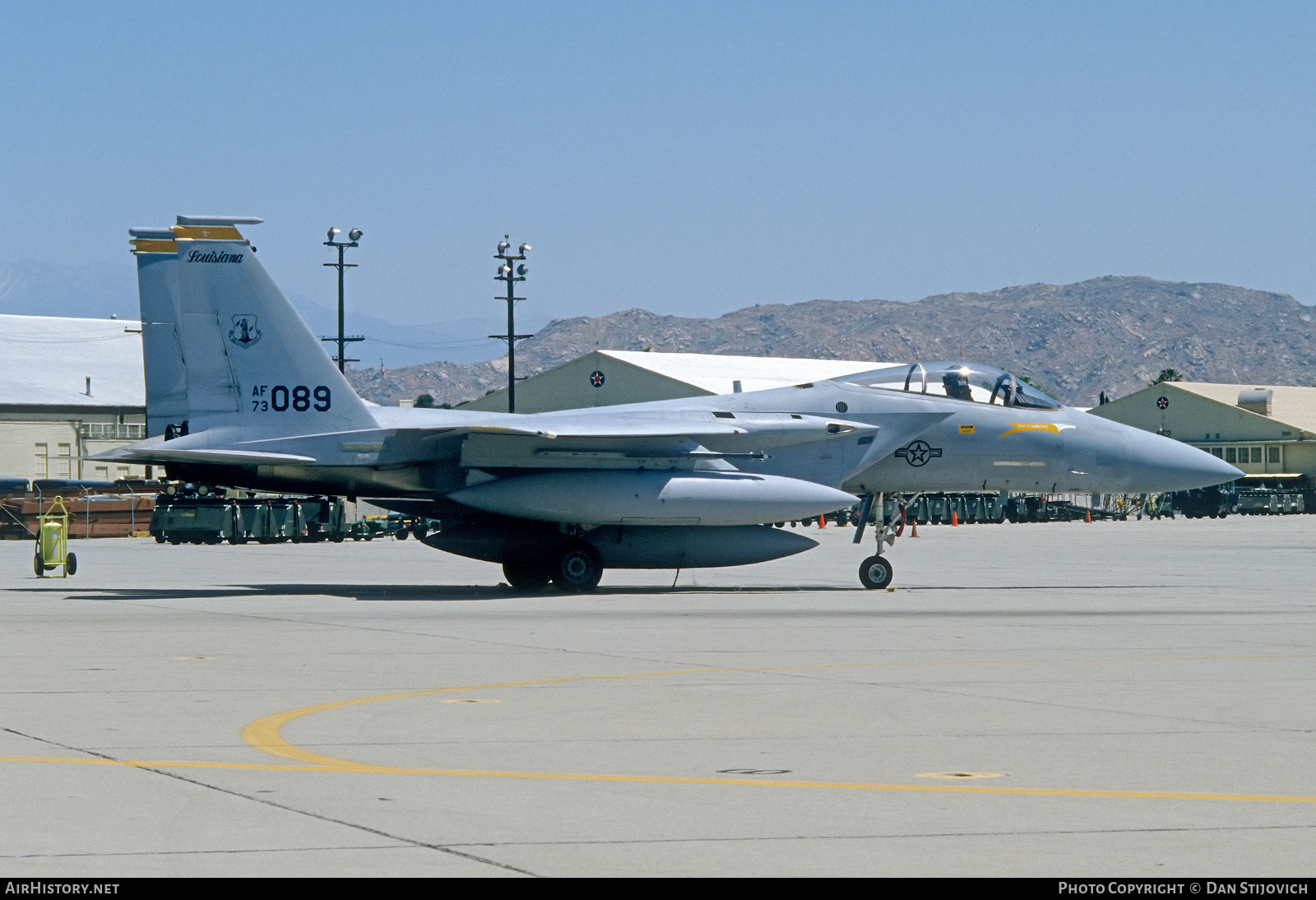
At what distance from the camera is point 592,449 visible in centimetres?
2198

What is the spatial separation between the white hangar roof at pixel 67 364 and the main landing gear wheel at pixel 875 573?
2368 inches

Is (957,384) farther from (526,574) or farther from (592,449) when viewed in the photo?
(526,574)

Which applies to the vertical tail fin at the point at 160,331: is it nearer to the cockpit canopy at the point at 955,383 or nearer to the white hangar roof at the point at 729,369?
the cockpit canopy at the point at 955,383

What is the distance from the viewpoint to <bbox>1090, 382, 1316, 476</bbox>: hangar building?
3364 inches

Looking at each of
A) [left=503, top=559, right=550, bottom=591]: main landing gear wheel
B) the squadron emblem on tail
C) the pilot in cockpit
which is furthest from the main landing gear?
the pilot in cockpit

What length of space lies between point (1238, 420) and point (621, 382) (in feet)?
120

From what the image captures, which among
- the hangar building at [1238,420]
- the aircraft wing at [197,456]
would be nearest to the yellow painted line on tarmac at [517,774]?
the aircraft wing at [197,456]

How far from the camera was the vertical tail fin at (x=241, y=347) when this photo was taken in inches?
837

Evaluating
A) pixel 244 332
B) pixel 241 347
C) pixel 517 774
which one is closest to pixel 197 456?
pixel 241 347

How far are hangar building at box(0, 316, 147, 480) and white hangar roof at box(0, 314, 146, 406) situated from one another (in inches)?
1.8

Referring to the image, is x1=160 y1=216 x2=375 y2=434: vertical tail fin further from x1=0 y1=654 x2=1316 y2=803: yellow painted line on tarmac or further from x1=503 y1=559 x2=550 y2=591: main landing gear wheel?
x1=0 y1=654 x2=1316 y2=803: yellow painted line on tarmac

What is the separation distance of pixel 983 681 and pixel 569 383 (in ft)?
226

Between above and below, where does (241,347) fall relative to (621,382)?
below

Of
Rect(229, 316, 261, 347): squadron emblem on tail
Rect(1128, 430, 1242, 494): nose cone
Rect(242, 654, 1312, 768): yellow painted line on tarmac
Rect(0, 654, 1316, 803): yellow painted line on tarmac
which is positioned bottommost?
Rect(242, 654, 1312, 768): yellow painted line on tarmac
